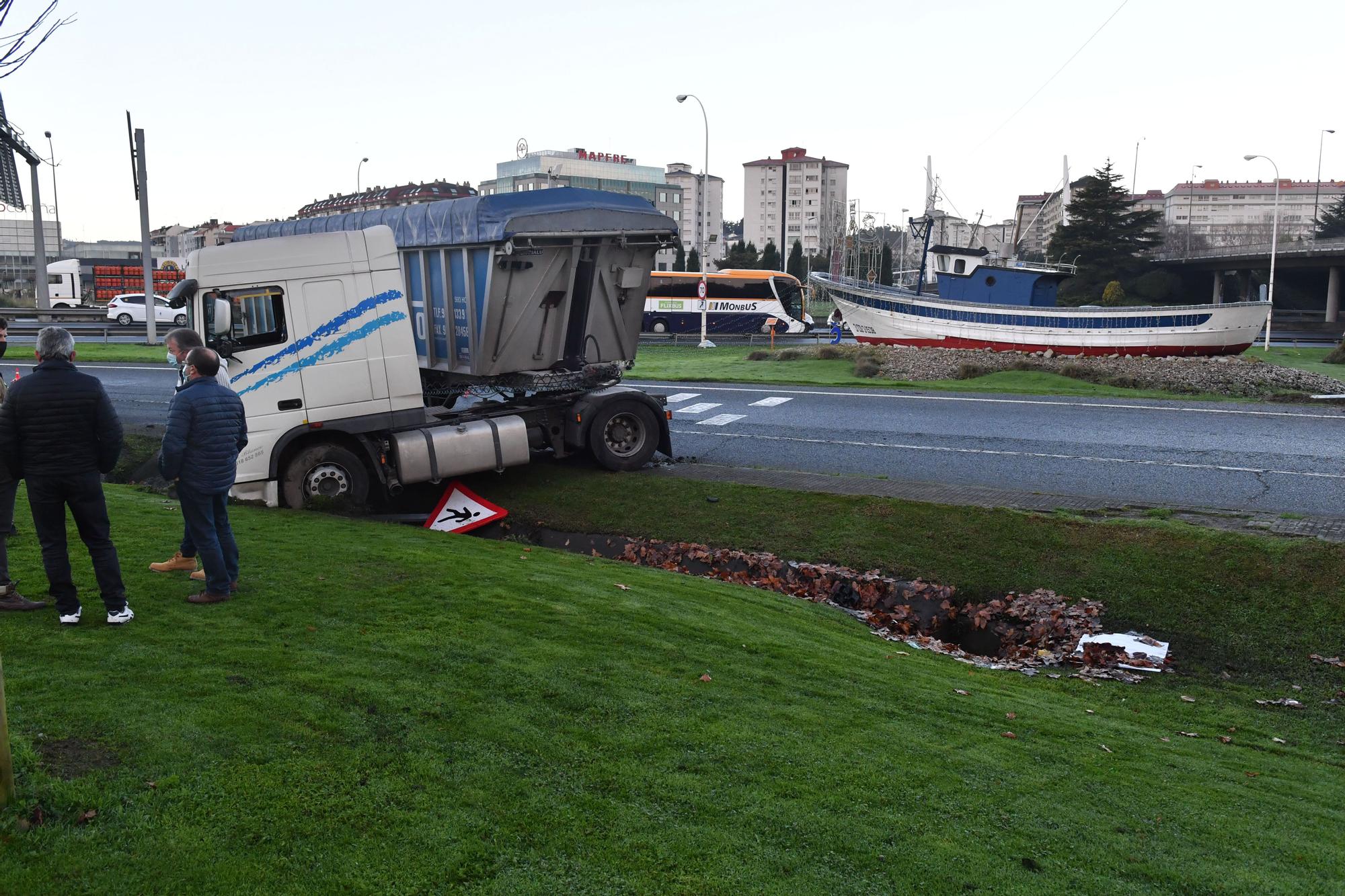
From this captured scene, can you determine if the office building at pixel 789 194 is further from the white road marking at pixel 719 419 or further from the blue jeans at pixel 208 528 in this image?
the blue jeans at pixel 208 528

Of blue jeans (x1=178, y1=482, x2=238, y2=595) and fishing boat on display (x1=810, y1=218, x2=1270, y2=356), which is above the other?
fishing boat on display (x1=810, y1=218, x2=1270, y2=356)

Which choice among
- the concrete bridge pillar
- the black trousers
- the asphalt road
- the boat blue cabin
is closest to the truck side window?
the black trousers

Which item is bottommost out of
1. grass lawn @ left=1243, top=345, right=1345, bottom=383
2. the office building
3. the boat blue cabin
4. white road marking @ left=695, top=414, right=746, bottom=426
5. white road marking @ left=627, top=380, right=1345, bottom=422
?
white road marking @ left=695, top=414, right=746, bottom=426

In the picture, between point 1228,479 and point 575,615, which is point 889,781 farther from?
point 1228,479

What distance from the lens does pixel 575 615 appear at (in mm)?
7266

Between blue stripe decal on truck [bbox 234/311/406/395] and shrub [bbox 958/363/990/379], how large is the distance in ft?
60.3

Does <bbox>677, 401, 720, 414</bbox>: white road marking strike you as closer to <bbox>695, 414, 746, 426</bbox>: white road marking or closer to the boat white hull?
<bbox>695, 414, 746, 426</bbox>: white road marking

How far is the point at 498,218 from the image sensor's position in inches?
501

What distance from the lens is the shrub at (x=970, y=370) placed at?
88.4 feet

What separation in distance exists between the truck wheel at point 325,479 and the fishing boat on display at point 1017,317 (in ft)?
106

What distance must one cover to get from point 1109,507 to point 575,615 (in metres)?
7.41

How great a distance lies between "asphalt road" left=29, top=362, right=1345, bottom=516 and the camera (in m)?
13.5

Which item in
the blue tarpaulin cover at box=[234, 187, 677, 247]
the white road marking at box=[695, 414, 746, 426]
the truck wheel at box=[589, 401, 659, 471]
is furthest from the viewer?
the white road marking at box=[695, 414, 746, 426]

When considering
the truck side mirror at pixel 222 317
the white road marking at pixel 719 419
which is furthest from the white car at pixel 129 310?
the truck side mirror at pixel 222 317
